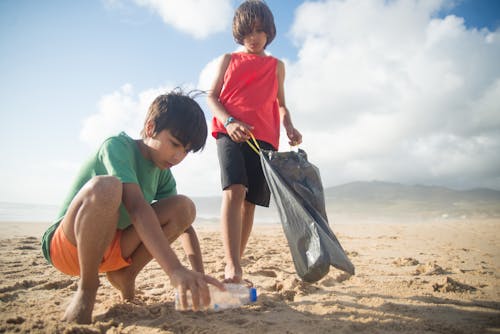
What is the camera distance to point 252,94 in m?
2.58

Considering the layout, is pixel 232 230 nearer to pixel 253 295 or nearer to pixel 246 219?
pixel 246 219

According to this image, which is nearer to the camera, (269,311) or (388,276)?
(269,311)

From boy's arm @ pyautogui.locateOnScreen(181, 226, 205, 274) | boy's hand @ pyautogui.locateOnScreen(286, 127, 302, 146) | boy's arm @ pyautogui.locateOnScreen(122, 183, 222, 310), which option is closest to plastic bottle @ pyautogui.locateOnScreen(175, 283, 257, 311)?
boy's arm @ pyautogui.locateOnScreen(181, 226, 205, 274)

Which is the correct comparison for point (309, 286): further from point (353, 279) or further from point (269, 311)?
point (269, 311)

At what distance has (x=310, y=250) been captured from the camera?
1.62m

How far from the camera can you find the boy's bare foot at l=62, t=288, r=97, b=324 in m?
1.48

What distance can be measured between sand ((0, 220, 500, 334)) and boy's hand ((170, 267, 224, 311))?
1.26 ft

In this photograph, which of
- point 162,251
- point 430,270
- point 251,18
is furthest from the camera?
point 430,270

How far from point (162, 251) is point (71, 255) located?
673mm

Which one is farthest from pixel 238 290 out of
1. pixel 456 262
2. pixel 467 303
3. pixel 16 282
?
pixel 456 262

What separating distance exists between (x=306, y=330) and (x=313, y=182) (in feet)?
2.68

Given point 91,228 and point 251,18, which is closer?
point 91,228

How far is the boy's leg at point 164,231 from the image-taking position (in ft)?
6.16

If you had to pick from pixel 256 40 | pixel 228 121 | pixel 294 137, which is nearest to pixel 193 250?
pixel 228 121
